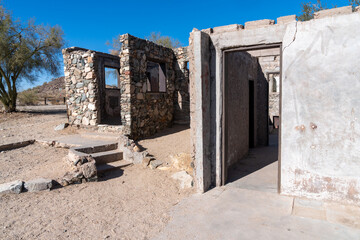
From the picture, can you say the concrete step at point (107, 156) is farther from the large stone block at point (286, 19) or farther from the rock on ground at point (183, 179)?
the large stone block at point (286, 19)

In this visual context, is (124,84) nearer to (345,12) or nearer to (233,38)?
(233,38)

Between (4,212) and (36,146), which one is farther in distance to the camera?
(36,146)

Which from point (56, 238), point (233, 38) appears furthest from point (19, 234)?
point (233, 38)

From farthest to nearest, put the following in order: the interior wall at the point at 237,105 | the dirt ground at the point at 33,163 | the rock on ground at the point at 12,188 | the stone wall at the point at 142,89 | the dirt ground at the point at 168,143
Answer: the stone wall at the point at 142,89 < the dirt ground at the point at 168,143 < the interior wall at the point at 237,105 < the dirt ground at the point at 33,163 < the rock on ground at the point at 12,188

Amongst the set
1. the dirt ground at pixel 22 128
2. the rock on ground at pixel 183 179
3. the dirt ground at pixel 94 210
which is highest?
the dirt ground at pixel 22 128

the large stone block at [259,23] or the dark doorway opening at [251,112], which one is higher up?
the large stone block at [259,23]

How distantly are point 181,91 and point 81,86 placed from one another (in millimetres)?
3750

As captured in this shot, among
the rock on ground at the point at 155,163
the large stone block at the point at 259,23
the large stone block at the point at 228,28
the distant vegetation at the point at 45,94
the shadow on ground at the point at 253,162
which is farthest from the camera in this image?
the distant vegetation at the point at 45,94

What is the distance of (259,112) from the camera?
7867 millimetres

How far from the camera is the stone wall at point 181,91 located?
31.6 ft

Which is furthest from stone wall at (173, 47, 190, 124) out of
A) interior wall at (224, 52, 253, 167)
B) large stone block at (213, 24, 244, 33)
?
large stone block at (213, 24, 244, 33)

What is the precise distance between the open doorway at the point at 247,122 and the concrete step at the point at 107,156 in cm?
292

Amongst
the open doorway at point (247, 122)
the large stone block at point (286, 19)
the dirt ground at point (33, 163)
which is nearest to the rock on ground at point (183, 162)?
the open doorway at point (247, 122)

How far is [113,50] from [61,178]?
19886mm
